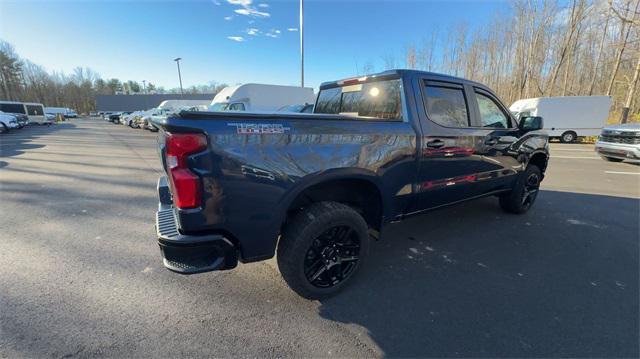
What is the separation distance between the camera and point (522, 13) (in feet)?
80.8

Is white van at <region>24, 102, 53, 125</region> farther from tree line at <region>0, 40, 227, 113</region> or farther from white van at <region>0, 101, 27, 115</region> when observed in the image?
tree line at <region>0, 40, 227, 113</region>

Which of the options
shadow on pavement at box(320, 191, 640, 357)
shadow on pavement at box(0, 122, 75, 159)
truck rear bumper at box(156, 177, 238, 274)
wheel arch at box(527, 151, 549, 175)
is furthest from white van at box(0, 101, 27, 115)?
wheel arch at box(527, 151, 549, 175)

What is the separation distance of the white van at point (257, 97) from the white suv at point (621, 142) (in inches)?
572

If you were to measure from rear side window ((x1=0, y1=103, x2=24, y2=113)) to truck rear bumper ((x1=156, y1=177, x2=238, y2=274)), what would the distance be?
124 ft

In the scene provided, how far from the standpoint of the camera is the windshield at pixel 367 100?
2975 mm

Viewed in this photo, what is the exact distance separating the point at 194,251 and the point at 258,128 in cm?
96

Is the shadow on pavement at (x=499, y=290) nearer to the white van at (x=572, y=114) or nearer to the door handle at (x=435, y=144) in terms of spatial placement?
the door handle at (x=435, y=144)

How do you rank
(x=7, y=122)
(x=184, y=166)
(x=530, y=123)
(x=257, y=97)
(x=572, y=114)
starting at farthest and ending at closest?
(x=7, y=122), (x=257, y=97), (x=572, y=114), (x=530, y=123), (x=184, y=166)

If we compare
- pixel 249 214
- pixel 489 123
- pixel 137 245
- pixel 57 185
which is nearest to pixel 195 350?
pixel 249 214

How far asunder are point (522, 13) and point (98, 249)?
3334cm

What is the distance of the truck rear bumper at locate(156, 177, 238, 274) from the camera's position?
6.24ft

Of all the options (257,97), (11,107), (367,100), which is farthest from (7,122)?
(367,100)

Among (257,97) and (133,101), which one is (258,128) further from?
(133,101)

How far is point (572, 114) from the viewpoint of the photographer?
16.9 m
